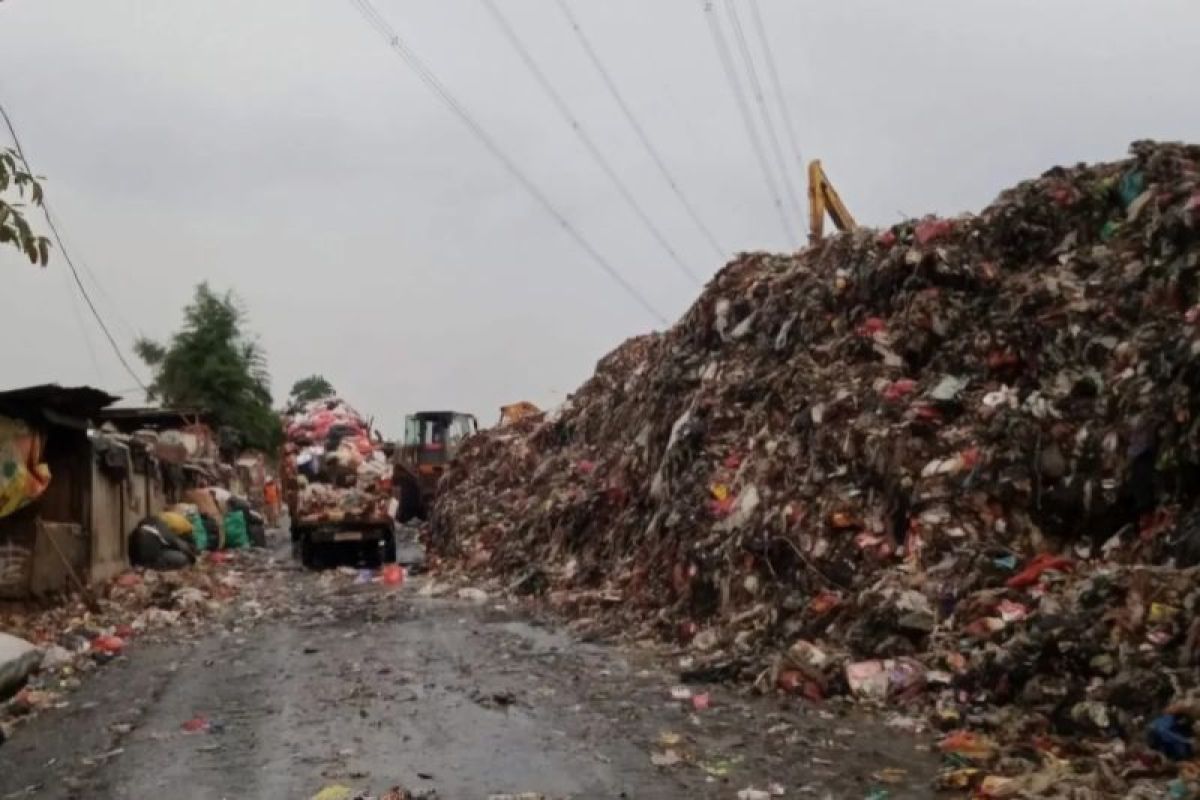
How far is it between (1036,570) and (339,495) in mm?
13332

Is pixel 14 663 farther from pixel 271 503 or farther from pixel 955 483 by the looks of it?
pixel 271 503

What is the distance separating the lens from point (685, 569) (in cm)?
1105

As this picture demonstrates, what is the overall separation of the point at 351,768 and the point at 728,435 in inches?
280

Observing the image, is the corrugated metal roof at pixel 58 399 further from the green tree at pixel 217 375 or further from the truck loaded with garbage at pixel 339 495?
the green tree at pixel 217 375

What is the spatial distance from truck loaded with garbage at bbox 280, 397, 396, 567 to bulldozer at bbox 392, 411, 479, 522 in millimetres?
6628

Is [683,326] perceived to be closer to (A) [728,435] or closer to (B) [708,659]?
(A) [728,435]

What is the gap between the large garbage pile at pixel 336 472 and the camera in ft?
62.9

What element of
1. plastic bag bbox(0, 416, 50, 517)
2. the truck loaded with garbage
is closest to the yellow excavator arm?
the truck loaded with garbage

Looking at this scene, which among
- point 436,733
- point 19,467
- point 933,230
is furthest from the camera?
point 933,230

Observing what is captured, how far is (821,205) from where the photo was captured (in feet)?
56.5

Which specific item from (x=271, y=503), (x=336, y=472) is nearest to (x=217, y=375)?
(x=271, y=503)

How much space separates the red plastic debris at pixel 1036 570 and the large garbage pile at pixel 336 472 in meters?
12.9

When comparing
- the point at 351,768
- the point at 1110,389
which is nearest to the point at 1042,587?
the point at 1110,389

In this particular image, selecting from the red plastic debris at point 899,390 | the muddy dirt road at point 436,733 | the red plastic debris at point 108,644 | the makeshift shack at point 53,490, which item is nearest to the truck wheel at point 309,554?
the makeshift shack at point 53,490
